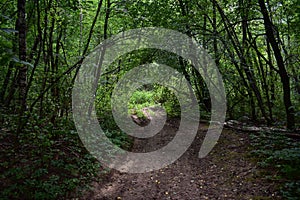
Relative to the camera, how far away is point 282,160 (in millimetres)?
4574

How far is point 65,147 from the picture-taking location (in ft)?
17.1

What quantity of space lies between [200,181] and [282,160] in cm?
163

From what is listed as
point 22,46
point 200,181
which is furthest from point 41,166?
point 200,181

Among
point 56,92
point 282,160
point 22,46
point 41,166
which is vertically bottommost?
point 41,166

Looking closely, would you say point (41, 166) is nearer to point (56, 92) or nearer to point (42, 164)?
point (42, 164)

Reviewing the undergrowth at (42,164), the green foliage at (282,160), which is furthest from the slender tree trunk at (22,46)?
the green foliage at (282,160)

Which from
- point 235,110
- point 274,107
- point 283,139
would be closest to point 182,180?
point 283,139

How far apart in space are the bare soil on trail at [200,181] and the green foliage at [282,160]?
186 mm

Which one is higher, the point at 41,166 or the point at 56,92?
the point at 56,92

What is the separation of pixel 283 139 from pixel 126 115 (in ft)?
19.7

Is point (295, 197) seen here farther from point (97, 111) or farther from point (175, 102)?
point (175, 102)

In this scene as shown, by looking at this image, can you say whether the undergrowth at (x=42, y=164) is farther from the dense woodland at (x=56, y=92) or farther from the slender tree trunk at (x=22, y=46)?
the slender tree trunk at (x=22, y=46)

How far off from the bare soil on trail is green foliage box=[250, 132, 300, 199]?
0.61 feet

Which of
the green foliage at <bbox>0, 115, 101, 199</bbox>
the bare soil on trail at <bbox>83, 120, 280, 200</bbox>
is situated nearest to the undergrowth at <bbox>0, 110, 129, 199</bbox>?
the green foliage at <bbox>0, 115, 101, 199</bbox>
